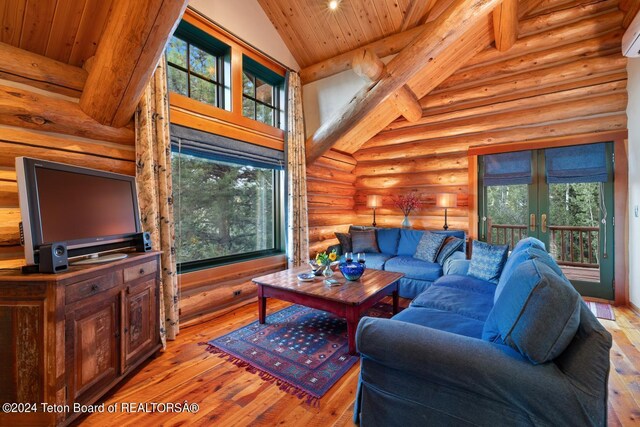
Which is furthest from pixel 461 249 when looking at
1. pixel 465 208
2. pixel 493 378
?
pixel 493 378

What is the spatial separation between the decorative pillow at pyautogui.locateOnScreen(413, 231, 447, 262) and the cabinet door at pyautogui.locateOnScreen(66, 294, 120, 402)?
362 centimetres

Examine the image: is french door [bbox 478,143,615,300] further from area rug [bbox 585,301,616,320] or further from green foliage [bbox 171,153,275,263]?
green foliage [bbox 171,153,275,263]

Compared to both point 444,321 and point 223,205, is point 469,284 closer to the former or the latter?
point 444,321

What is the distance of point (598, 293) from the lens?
375 cm

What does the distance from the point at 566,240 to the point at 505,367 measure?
4.26 m

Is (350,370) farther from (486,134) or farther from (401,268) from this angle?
(486,134)

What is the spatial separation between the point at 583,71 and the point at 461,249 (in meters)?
2.78

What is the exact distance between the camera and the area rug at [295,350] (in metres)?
2.03

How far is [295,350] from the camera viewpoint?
2.43 metres

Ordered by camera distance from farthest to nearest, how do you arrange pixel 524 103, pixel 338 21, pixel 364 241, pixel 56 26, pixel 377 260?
pixel 364 241 → pixel 377 260 → pixel 524 103 → pixel 338 21 → pixel 56 26

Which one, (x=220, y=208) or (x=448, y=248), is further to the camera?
(x=448, y=248)

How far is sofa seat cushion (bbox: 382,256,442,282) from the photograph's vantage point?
146 inches

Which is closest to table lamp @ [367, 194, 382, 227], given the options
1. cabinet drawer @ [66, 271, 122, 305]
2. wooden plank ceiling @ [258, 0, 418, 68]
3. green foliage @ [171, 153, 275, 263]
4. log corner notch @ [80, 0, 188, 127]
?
green foliage @ [171, 153, 275, 263]

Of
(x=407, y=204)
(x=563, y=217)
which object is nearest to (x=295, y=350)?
(x=407, y=204)
